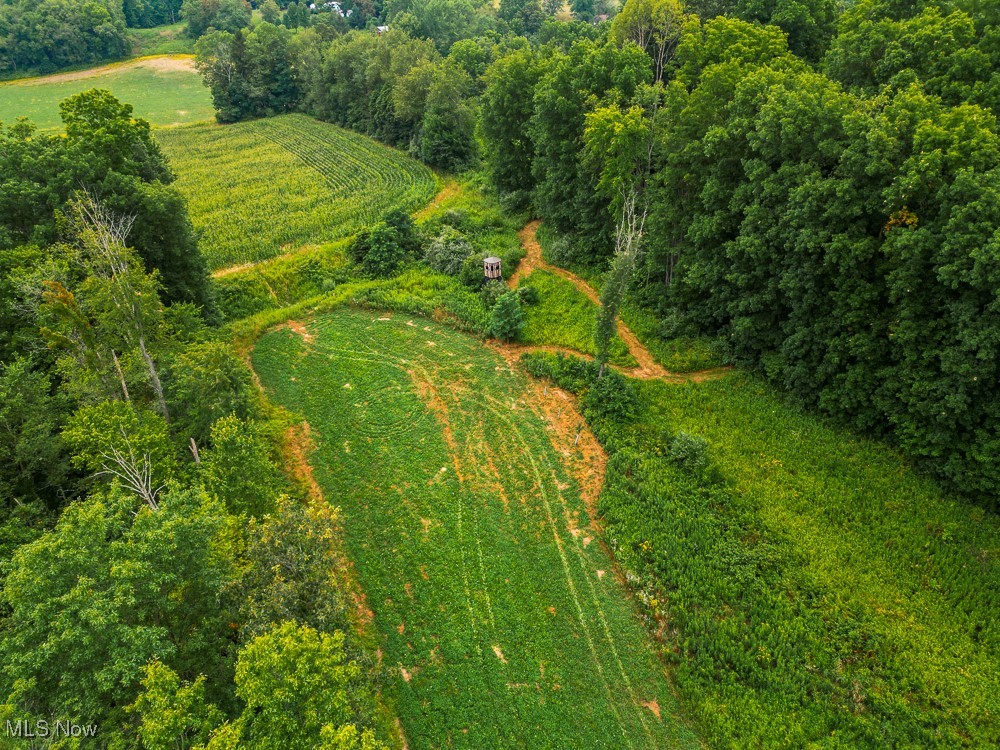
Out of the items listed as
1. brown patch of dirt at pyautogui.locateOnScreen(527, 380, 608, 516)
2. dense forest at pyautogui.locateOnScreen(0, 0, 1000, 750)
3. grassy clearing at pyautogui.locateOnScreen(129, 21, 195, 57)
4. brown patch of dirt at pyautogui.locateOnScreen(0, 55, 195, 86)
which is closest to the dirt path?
dense forest at pyautogui.locateOnScreen(0, 0, 1000, 750)

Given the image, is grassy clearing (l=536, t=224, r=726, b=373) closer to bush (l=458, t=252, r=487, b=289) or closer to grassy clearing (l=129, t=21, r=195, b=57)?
bush (l=458, t=252, r=487, b=289)

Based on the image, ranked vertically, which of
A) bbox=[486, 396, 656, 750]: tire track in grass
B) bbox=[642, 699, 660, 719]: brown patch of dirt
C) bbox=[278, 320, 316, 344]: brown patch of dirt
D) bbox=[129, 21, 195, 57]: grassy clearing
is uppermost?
bbox=[129, 21, 195, 57]: grassy clearing

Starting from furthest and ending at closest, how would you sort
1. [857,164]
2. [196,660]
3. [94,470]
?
1. [857,164]
2. [94,470]
3. [196,660]

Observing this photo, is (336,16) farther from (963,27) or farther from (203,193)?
(963,27)

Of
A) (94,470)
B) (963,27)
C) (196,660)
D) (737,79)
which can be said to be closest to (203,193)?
(94,470)

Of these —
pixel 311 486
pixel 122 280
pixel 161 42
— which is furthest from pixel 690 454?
pixel 161 42

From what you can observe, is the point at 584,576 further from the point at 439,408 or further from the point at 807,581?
the point at 439,408
